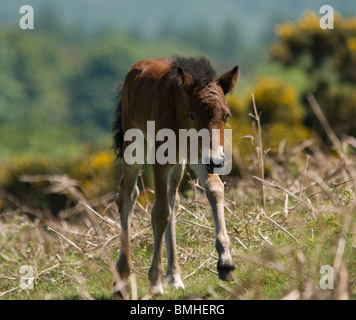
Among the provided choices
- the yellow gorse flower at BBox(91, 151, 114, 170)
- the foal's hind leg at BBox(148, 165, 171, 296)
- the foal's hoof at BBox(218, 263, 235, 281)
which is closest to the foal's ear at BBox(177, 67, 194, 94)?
the foal's hind leg at BBox(148, 165, 171, 296)

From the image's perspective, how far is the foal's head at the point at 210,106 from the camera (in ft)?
22.8

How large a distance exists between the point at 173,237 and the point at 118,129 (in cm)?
171

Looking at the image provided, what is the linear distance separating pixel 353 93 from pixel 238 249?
18.3 metres

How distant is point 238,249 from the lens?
8.87 metres

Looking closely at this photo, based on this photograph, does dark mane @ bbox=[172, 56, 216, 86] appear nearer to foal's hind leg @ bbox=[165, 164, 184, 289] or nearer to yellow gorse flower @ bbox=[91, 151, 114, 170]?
foal's hind leg @ bbox=[165, 164, 184, 289]

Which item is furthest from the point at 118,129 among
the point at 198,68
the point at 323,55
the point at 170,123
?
the point at 323,55

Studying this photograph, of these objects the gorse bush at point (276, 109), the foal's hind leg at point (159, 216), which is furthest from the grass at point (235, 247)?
the gorse bush at point (276, 109)

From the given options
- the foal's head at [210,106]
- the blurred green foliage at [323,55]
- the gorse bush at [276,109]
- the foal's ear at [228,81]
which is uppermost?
the blurred green foliage at [323,55]

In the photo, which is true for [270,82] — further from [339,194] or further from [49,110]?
[49,110]

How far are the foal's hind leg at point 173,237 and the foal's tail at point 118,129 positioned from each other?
931 mm

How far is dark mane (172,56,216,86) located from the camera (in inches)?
290

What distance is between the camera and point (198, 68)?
7.59m

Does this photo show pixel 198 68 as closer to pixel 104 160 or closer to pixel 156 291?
pixel 156 291

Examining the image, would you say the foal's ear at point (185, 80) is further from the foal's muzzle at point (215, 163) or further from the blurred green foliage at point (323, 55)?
the blurred green foliage at point (323, 55)
